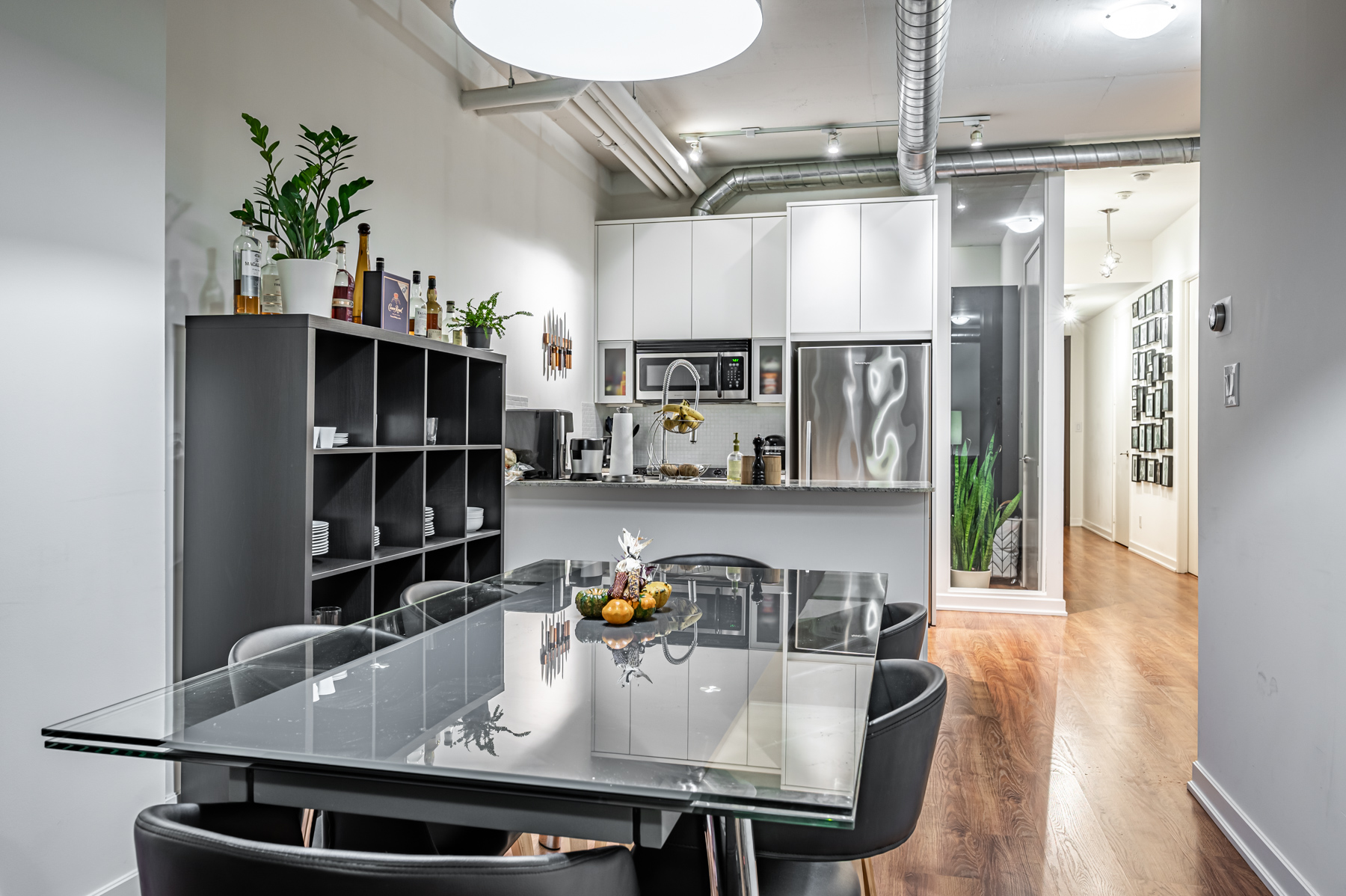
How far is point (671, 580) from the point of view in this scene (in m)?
2.47

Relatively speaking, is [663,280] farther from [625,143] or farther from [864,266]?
[864,266]

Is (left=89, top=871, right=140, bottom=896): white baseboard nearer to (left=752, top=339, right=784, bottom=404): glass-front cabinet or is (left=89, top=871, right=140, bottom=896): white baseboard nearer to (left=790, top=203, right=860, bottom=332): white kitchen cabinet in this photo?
(left=752, top=339, right=784, bottom=404): glass-front cabinet

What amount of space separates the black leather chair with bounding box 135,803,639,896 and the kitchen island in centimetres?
281

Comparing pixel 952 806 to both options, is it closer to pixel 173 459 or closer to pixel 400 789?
pixel 400 789

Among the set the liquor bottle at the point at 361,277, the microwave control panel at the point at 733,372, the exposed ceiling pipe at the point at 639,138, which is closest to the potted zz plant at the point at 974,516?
the microwave control panel at the point at 733,372

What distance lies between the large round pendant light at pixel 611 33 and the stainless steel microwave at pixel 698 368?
3.98 metres

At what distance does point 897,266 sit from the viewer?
18.3 ft

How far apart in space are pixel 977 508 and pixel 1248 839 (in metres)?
3.52

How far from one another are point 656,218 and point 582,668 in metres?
5.17

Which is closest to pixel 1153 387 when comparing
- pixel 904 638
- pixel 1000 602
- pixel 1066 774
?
pixel 1000 602

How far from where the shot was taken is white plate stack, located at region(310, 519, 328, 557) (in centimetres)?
266

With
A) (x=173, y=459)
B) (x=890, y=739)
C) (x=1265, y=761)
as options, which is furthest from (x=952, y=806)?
(x=173, y=459)

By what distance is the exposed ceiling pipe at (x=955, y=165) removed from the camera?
205 inches

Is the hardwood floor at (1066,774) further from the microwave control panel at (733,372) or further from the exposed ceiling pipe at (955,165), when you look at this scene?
the exposed ceiling pipe at (955,165)
